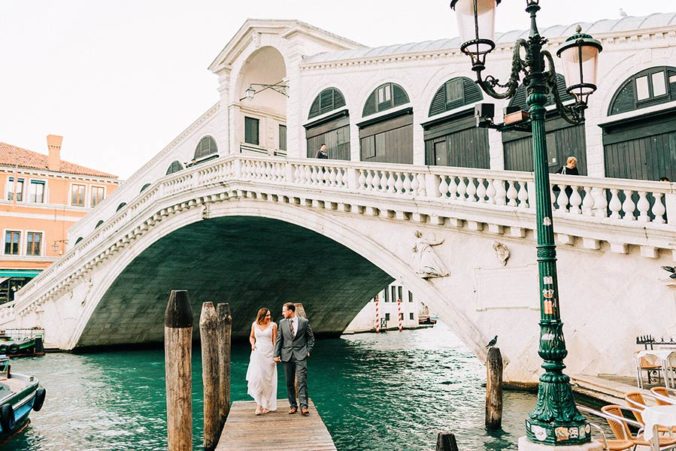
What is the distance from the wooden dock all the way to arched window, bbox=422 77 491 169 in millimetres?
6954

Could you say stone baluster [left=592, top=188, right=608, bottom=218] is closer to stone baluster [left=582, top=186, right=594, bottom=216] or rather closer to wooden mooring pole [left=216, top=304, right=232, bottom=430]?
stone baluster [left=582, top=186, right=594, bottom=216]

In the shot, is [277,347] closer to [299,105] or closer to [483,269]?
[483,269]

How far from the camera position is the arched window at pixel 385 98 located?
1391 centimetres

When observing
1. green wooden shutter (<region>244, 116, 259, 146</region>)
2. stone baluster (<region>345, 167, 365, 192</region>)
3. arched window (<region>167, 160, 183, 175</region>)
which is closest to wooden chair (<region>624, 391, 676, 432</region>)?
stone baluster (<region>345, 167, 365, 192</region>)

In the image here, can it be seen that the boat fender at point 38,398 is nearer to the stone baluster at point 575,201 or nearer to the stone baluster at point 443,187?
the stone baluster at point 443,187

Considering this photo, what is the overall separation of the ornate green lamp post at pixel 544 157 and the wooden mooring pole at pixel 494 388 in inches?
134

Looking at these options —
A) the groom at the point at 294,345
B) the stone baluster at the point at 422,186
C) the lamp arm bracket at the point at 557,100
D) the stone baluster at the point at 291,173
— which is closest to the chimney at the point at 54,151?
the stone baluster at the point at 291,173

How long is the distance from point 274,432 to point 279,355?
1.05m

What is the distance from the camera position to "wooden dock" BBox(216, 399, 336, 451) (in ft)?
19.7

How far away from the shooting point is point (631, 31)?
10328 mm

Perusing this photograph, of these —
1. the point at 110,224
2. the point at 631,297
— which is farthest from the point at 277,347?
the point at 110,224

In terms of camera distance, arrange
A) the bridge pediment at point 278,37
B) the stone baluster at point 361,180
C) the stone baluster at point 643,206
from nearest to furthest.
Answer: the stone baluster at point 643,206 < the stone baluster at point 361,180 < the bridge pediment at point 278,37

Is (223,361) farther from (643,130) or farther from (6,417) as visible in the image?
(643,130)

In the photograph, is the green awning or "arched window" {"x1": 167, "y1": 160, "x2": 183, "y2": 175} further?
the green awning
